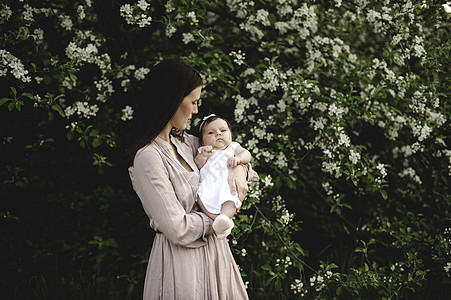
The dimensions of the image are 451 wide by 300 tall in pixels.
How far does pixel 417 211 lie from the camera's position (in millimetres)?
3746

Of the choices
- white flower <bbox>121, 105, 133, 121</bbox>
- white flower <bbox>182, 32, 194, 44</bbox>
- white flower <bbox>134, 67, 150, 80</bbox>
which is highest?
white flower <bbox>182, 32, 194, 44</bbox>

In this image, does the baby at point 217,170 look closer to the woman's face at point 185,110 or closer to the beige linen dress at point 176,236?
the beige linen dress at point 176,236

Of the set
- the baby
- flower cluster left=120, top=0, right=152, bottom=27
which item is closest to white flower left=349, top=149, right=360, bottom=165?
the baby

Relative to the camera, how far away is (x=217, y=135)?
7.11 feet

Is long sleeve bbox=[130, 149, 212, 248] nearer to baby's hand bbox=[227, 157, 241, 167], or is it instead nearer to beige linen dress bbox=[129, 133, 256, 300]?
beige linen dress bbox=[129, 133, 256, 300]

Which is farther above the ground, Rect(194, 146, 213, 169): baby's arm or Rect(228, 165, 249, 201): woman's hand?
Rect(194, 146, 213, 169): baby's arm

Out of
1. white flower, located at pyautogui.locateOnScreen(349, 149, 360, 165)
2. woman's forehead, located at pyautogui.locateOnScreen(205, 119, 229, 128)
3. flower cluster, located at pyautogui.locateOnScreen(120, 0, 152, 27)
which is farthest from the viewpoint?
white flower, located at pyautogui.locateOnScreen(349, 149, 360, 165)

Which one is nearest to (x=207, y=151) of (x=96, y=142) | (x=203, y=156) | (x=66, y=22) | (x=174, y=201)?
(x=203, y=156)

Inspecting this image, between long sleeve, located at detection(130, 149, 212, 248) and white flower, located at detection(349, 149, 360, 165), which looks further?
white flower, located at detection(349, 149, 360, 165)

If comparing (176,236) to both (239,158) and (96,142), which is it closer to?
(239,158)

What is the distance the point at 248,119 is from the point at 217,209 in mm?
1587

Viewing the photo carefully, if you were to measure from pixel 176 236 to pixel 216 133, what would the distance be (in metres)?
0.61

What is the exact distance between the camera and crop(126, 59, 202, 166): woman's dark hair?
1.87 m

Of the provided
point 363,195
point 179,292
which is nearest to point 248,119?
point 363,195
